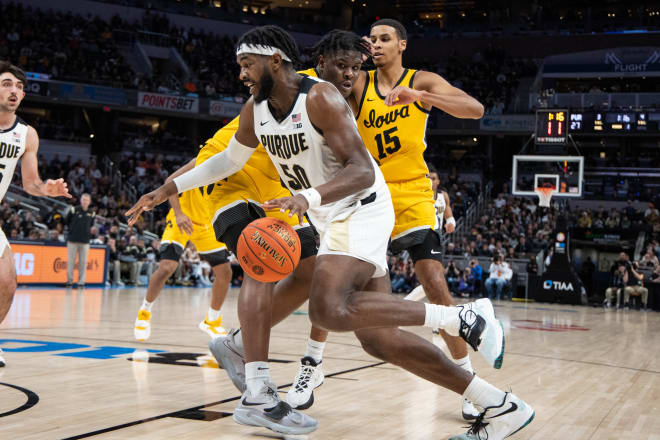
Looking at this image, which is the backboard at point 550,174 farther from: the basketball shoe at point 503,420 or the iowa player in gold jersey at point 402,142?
the basketball shoe at point 503,420

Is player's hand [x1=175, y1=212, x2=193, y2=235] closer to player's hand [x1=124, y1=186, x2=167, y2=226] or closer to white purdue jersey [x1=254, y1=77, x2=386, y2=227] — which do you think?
player's hand [x1=124, y1=186, x2=167, y2=226]

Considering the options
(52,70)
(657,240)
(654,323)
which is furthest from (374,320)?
(52,70)

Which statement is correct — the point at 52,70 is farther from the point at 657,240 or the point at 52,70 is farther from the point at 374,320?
the point at 374,320

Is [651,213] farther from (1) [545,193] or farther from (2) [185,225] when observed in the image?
(2) [185,225]

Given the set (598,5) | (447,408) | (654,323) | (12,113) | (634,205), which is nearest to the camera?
(447,408)

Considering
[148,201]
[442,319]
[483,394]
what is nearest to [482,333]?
[442,319]

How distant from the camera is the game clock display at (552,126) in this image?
75.8 ft

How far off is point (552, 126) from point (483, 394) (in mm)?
21116

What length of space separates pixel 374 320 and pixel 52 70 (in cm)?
2926

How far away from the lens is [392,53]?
4691 millimetres

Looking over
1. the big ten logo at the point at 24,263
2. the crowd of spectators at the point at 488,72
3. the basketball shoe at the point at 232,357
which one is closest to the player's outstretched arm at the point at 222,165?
the basketball shoe at the point at 232,357

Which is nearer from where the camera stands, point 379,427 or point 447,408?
point 379,427

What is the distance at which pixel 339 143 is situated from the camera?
342cm

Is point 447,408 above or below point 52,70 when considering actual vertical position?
below
